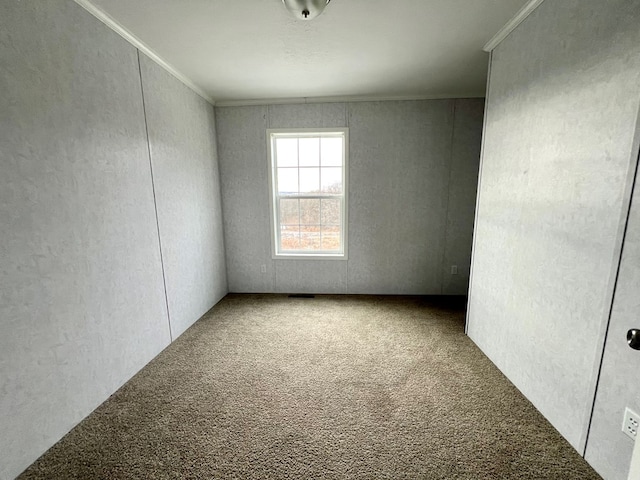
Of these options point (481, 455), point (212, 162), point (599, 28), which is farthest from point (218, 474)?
point (212, 162)

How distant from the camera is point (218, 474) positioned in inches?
49.6

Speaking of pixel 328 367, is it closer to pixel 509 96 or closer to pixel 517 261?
pixel 517 261

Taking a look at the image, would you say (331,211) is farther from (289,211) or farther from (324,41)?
(324,41)

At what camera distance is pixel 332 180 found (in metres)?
3.40

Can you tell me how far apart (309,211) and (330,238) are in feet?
1.49

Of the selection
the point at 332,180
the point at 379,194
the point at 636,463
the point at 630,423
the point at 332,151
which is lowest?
the point at 630,423

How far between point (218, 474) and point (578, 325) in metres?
1.91

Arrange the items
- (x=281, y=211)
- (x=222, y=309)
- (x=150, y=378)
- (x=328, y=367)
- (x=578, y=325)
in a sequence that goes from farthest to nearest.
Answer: (x=281, y=211)
(x=222, y=309)
(x=328, y=367)
(x=150, y=378)
(x=578, y=325)

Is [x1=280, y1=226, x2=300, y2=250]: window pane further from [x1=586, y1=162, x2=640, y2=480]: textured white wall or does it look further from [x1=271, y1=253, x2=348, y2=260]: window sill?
[x1=586, y1=162, x2=640, y2=480]: textured white wall

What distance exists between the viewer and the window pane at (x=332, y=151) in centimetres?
334

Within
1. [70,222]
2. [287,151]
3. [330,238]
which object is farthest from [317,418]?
[287,151]

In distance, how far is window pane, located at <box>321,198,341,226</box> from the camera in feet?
11.2

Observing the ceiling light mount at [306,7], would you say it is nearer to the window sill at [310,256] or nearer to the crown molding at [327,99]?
the crown molding at [327,99]

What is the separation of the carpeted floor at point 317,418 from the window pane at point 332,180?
1808 mm
